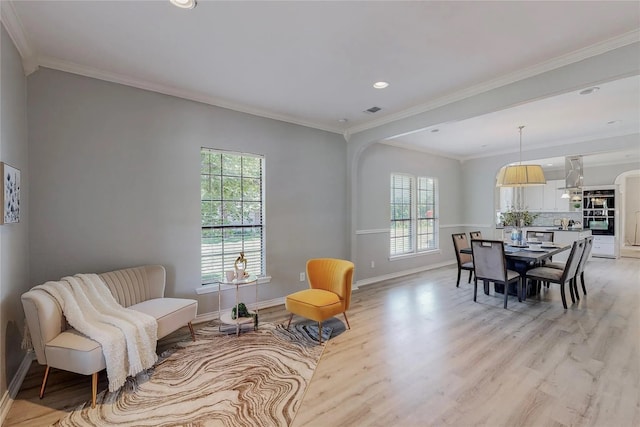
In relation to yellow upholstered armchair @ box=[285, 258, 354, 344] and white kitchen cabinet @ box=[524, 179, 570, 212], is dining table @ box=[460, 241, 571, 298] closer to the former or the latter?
yellow upholstered armchair @ box=[285, 258, 354, 344]

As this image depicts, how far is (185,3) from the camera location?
1.98 meters

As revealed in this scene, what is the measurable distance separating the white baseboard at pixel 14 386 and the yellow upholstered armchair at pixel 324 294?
227cm

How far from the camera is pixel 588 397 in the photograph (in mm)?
2162

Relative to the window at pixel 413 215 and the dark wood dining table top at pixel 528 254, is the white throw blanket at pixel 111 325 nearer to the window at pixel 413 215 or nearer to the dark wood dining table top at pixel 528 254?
the dark wood dining table top at pixel 528 254

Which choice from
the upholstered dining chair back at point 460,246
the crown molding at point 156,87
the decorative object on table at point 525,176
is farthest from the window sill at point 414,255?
the crown molding at point 156,87

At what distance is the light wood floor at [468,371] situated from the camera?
1997 mm

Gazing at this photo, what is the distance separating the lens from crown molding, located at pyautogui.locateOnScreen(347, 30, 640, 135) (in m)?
2.42

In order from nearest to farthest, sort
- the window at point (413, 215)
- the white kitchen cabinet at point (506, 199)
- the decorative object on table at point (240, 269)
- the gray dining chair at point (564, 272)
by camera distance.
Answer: the decorative object on table at point (240, 269) → the gray dining chair at point (564, 272) → the window at point (413, 215) → the white kitchen cabinet at point (506, 199)

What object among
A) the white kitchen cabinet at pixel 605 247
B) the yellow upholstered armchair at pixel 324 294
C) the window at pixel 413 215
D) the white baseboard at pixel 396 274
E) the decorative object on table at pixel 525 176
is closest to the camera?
the yellow upholstered armchair at pixel 324 294

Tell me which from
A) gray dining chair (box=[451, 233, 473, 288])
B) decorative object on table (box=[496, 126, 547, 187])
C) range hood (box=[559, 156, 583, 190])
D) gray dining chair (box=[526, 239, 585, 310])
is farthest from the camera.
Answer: range hood (box=[559, 156, 583, 190])

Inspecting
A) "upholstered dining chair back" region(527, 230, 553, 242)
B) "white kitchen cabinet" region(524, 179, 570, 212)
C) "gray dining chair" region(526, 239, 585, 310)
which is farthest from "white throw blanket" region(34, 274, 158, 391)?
"white kitchen cabinet" region(524, 179, 570, 212)

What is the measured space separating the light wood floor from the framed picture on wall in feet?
4.44

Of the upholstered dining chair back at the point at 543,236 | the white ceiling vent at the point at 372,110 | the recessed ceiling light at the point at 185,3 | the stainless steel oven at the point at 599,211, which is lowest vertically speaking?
the upholstered dining chair back at the point at 543,236

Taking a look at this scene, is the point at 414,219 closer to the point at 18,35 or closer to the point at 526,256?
the point at 526,256
